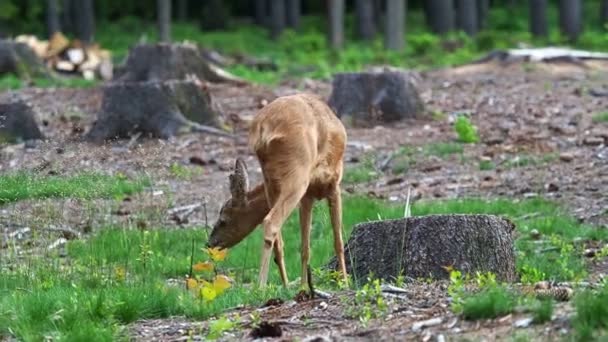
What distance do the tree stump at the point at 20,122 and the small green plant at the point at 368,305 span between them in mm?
11642

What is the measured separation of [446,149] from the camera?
18188 millimetres

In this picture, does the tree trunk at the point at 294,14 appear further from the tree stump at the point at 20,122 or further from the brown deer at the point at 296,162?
the brown deer at the point at 296,162

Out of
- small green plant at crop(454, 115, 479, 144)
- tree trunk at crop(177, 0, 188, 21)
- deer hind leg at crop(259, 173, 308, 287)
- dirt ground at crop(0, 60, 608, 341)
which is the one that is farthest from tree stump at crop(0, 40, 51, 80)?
tree trunk at crop(177, 0, 188, 21)

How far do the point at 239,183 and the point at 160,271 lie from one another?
1324mm

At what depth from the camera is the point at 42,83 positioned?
2908 centimetres

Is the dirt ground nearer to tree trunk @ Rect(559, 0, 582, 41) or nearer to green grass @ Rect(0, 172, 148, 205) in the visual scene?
green grass @ Rect(0, 172, 148, 205)

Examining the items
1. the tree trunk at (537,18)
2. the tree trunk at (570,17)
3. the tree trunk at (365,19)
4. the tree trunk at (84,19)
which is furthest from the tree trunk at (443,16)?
the tree trunk at (84,19)

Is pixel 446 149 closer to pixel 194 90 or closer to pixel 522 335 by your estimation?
pixel 194 90

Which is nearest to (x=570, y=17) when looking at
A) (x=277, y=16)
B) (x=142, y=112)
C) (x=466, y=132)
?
(x=277, y=16)

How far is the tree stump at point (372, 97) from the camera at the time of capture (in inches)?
818

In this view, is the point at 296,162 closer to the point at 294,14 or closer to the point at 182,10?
the point at 294,14

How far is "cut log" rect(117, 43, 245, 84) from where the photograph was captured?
24.6 meters

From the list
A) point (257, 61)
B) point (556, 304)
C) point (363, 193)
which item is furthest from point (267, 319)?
point (257, 61)

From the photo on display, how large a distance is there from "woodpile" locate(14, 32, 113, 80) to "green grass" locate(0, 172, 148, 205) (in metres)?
22.1
